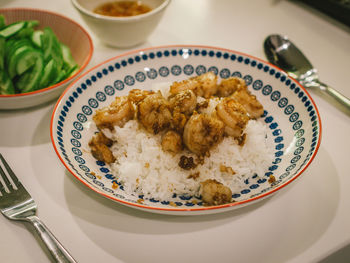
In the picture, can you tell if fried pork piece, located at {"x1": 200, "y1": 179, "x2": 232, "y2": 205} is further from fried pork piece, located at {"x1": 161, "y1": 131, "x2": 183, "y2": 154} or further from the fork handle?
the fork handle

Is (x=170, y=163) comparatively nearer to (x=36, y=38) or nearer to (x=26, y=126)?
(x=26, y=126)

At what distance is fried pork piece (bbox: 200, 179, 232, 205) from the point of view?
1.34 metres

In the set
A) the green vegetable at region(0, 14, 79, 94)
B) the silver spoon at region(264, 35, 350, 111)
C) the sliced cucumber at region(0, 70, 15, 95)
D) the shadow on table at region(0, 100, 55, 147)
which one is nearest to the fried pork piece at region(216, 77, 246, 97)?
the silver spoon at region(264, 35, 350, 111)

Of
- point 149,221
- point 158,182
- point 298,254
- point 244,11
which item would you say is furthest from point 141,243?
point 244,11

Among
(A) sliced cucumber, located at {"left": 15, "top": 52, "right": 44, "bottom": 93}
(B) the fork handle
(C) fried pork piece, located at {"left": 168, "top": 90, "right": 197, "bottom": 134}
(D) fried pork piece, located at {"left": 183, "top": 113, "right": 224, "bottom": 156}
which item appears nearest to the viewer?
(B) the fork handle

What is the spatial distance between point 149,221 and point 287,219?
2.08 ft

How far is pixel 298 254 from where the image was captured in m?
1.29

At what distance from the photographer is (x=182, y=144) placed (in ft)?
5.12

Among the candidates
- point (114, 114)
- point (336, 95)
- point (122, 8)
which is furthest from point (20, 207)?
point (336, 95)

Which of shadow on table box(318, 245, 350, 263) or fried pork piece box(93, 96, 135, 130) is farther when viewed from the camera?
fried pork piece box(93, 96, 135, 130)

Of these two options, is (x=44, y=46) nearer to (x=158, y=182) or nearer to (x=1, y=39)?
(x=1, y=39)

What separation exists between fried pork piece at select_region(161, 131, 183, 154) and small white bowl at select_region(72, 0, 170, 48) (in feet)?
3.38

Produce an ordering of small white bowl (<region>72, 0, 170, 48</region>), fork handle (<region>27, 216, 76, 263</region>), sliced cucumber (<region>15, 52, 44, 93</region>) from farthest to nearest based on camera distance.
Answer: small white bowl (<region>72, 0, 170, 48</region>) < sliced cucumber (<region>15, 52, 44, 93</region>) < fork handle (<region>27, 216, 76, 263</region>)

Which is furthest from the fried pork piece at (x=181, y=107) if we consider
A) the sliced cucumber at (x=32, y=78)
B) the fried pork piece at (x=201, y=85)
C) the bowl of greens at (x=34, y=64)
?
→ the sliced cucumber at (x=32, y=78)
